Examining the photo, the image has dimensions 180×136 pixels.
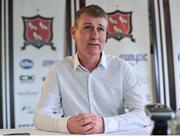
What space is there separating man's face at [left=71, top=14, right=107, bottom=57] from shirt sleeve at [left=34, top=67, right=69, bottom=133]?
263mm

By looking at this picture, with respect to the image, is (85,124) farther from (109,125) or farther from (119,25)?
(119,25)

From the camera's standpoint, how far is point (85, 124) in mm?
1475

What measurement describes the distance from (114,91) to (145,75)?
2.14 m

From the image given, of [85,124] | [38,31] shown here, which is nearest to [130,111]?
[85,124]

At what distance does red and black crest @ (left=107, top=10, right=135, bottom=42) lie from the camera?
12.7 feet

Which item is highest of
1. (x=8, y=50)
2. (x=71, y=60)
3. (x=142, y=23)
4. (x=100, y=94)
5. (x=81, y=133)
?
(x=142, y=23)

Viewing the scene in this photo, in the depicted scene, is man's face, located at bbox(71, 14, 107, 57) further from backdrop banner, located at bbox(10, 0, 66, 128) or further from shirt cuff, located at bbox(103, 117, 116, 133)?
backdrop banner, located at bbox(10, 0, 66, 128)

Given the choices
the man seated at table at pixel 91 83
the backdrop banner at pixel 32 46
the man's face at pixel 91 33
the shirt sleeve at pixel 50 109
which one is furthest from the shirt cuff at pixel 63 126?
the backdrop banner at pixel 32 46

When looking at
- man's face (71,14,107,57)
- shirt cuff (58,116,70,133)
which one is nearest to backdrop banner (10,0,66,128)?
man's face (71,14,107,57)

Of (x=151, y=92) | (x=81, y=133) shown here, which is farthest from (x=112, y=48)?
(x=81, y=133)

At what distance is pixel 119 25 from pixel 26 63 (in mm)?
1271

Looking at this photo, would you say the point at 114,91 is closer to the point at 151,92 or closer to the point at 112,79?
the point at 112,79

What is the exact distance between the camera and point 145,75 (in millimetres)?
3891

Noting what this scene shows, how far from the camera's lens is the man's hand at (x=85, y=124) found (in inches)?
57.6
